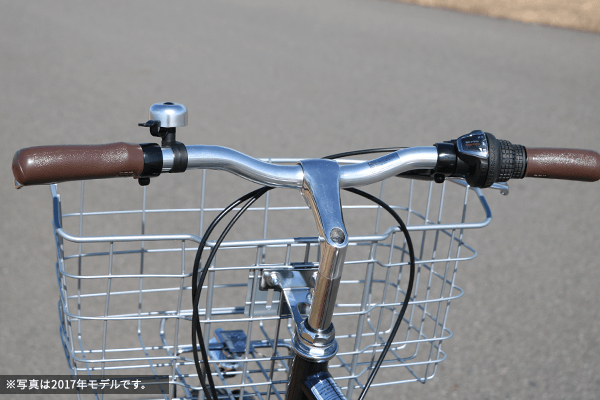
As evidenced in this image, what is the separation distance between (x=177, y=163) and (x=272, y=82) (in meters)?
4.96

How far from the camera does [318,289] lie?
0.91m

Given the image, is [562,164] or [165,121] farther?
[562,164]

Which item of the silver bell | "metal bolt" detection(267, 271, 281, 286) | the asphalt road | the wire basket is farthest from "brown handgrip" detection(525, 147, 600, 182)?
the asphalt road

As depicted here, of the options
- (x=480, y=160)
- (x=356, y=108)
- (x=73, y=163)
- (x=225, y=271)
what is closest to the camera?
(x=73, y=163)

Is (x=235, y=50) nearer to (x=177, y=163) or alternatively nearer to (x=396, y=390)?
(x=396, y=390)

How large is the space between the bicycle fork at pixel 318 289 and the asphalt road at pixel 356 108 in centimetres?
145

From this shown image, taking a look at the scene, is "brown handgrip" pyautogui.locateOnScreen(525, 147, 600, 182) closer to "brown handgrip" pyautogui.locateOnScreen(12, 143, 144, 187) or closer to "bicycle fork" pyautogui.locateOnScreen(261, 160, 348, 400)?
"bicycle fork" pyautogui.locateOnScreen(261, 160, 348, 400)

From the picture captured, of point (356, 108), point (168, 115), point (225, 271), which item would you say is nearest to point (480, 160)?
point (168, 115)

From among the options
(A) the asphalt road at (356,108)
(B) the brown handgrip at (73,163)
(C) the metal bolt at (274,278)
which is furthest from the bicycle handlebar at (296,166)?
(A) the asphalt road at (356,108)

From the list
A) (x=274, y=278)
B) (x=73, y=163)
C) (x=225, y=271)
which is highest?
(x=73, y=163)

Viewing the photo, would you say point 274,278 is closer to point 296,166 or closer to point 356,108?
point 296,166

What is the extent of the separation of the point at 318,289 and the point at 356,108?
4411 millimetres

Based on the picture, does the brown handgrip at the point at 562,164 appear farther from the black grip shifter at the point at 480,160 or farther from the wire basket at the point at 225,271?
the wire basket at the point at 225,271

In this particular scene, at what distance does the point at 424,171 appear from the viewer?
3.50 feet
